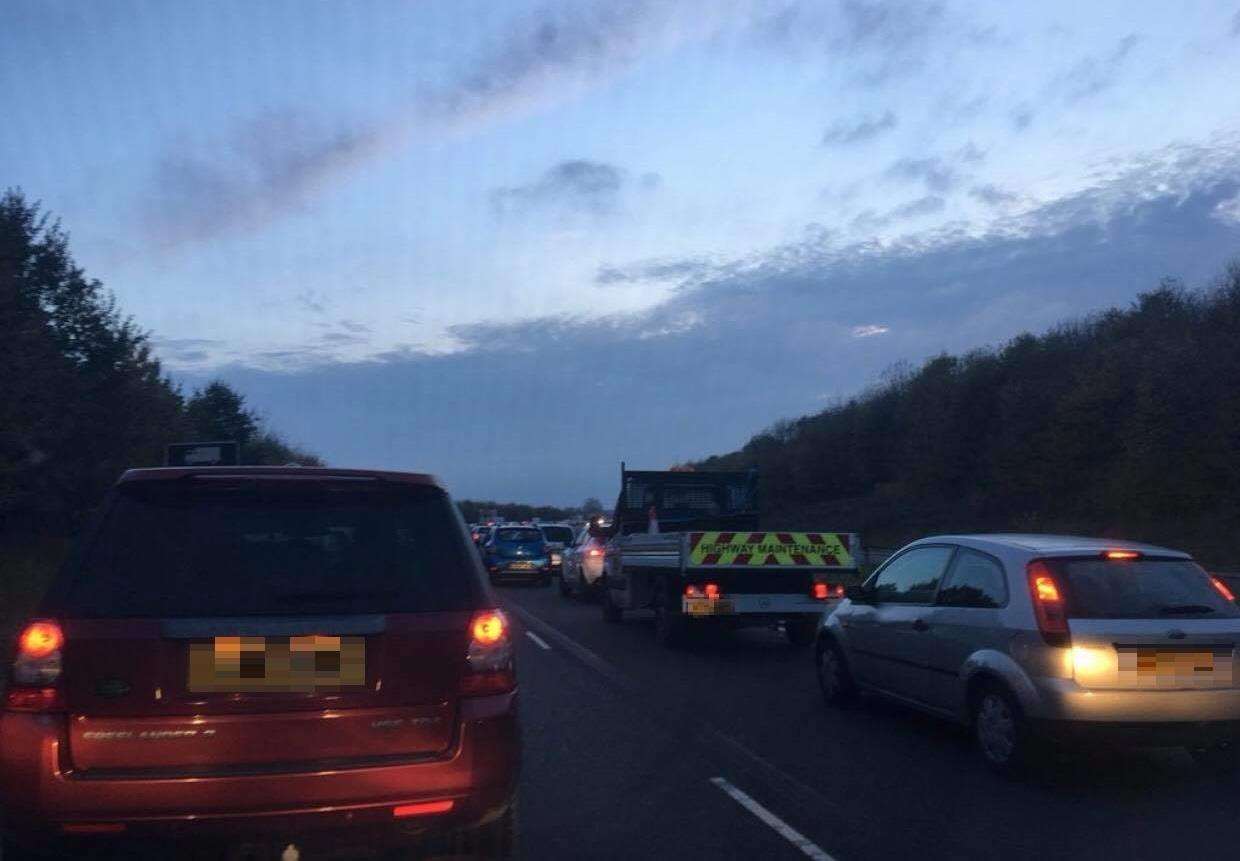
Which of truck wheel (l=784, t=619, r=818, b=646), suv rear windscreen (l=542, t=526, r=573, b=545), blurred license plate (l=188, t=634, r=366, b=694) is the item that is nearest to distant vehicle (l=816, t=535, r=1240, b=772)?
blurred license plate (l=188, t=634, r=366, b=694)

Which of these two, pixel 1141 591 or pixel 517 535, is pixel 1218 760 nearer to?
pixel 1141 591

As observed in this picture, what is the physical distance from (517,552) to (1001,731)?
2489 centimetres

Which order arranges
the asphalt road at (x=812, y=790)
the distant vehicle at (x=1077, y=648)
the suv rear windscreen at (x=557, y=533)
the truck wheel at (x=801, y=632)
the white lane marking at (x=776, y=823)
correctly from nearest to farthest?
the white lane marking at (x=776, y=823)
the asphalt road at (x=812, y=790)
the distant vehicle at (x=1077, y=648)
the truck wheel at (x=801, y=632)
the suv rear windscreen at (x=557, y=533)

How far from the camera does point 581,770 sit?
28.6ft

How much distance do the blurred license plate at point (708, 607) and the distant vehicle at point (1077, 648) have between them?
6300mm

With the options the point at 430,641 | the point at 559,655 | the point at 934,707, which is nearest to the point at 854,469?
the point at 559,655

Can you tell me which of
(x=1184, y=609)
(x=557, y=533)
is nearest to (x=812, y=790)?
(x=1184, y=609)

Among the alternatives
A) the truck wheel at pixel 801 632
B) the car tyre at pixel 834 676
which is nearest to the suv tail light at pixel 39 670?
the car tyre at pixel 834 676

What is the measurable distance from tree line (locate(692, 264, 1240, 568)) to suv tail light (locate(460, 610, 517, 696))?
29.4 meters

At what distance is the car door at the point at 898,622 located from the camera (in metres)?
9.50

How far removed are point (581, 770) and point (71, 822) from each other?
4.61 meters

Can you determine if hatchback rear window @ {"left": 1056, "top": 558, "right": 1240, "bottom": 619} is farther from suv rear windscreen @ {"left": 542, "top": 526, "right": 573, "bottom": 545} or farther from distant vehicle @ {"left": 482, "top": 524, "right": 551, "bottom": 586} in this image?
suv rear windscreen @ {"left": 542, "top": 526, "right": 573, "bottom": 545}

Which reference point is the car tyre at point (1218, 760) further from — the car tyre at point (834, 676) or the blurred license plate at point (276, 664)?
the blurred license plate at point (276, 664)

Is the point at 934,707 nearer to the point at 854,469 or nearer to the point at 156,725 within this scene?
the point at 156,725
